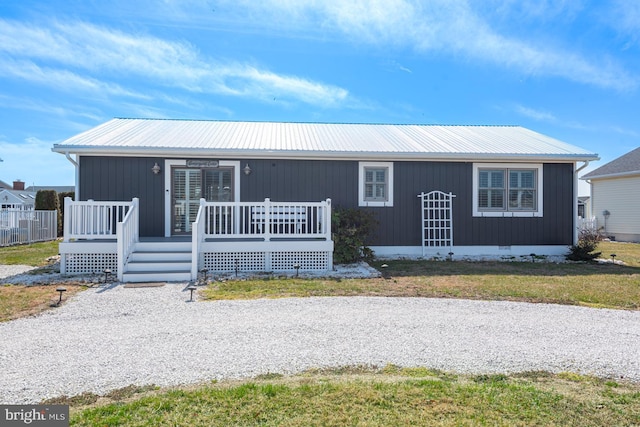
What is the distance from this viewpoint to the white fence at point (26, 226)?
14.6 metres

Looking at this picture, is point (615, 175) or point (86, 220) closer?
point (86, 220)

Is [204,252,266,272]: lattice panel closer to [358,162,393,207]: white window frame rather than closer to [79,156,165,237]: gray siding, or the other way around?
[79,156,165,237]: gray siding

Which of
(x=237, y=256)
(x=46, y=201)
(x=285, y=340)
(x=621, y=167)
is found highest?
(x=621, y=167)

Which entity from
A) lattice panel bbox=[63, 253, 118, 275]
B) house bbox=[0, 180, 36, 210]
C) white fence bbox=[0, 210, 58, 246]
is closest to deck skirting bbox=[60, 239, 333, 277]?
lattice panel bbox=[63, 253, 118, 275]

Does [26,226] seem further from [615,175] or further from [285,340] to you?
[615,175]

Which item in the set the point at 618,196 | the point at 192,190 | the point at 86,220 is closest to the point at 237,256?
the point at 192,190

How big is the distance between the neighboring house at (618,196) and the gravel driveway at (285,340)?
630 inches

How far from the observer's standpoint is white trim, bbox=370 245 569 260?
10812mm

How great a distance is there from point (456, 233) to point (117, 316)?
352 inches

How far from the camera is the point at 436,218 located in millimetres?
10883

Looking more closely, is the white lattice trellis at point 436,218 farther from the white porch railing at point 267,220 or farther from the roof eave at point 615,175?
the roof eave at point 615,175

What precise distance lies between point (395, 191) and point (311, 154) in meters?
2.61

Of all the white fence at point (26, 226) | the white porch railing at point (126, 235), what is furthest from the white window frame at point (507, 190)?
the white fence at point (26, 226)

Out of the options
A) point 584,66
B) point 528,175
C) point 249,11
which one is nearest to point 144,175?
point 249,11
